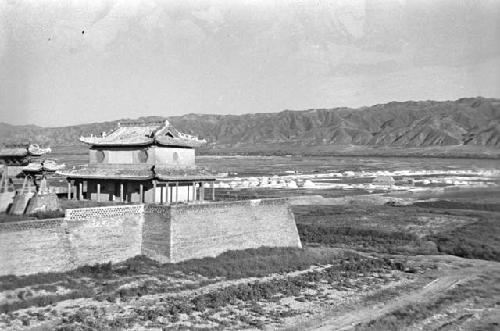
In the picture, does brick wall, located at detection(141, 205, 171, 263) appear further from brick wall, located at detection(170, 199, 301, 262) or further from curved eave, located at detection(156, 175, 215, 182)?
curved eave, located at detection(156, 175, 215, 182)

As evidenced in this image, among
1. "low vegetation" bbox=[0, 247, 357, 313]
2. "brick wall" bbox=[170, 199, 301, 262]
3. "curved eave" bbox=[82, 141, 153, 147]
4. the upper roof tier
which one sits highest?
the upper roof tier

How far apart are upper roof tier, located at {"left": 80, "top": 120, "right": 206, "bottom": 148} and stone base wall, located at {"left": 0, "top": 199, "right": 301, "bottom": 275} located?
4845 millimetres

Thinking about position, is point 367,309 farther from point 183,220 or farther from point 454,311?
point 183,220

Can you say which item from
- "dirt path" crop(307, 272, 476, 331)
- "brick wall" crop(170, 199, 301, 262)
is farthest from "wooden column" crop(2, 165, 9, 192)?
"dirt path" crop(307, 272, 476, 331)

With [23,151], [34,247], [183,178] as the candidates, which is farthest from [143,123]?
[34,247]

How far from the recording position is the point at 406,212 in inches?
1984

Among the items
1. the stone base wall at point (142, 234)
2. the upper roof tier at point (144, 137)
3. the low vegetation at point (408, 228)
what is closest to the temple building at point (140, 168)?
the upper roof tier at point (144, 137)

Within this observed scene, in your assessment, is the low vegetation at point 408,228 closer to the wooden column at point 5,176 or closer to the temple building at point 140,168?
the temple building at point 140,168

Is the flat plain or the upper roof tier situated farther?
the upper roof tier

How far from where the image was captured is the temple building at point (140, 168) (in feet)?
98.7

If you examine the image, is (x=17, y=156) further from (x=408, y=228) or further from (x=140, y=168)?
(x=408, y=228)

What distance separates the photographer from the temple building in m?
30.1

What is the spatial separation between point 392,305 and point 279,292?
4.77m

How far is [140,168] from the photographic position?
30.6 m
